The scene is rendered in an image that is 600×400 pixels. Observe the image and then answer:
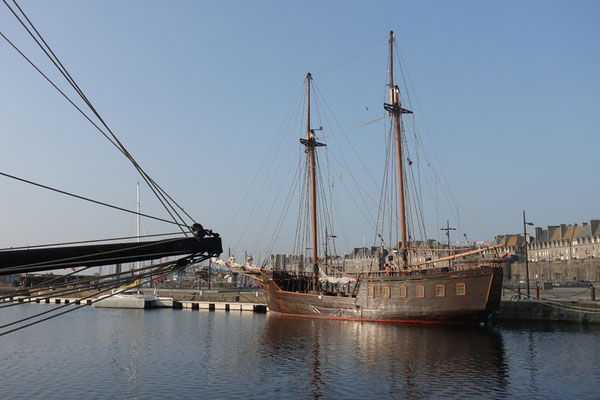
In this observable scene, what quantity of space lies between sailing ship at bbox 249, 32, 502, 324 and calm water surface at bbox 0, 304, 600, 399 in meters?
1.72

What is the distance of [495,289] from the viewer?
123ft

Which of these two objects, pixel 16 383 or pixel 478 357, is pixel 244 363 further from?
pixel 478 357

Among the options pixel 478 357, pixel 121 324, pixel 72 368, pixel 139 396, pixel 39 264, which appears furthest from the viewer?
pixel 121 324

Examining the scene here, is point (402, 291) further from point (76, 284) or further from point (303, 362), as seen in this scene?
point (76, 284)

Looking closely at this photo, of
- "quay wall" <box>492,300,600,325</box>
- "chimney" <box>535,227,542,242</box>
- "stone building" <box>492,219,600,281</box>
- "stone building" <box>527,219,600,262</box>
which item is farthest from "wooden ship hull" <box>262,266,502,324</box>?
"chimney" <box>535,227,542,242</box>

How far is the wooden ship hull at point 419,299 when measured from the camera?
37.7 metres

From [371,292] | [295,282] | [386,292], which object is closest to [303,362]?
[386,292]

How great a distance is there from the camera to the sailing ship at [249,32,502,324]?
3791 centimetres

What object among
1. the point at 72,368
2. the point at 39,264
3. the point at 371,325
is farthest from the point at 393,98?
the point at 39,264

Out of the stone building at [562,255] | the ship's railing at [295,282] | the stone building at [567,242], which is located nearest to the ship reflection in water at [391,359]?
the ship's railing at [295,282]

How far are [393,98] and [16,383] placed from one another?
4015cm

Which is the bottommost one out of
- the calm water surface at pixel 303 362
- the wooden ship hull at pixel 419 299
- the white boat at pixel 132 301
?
the white boat at pixel 132 301

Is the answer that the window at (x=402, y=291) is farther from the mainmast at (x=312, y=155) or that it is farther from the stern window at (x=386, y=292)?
the mainmast at (x=312, y=155)

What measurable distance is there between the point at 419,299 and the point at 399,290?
74.0 inches
